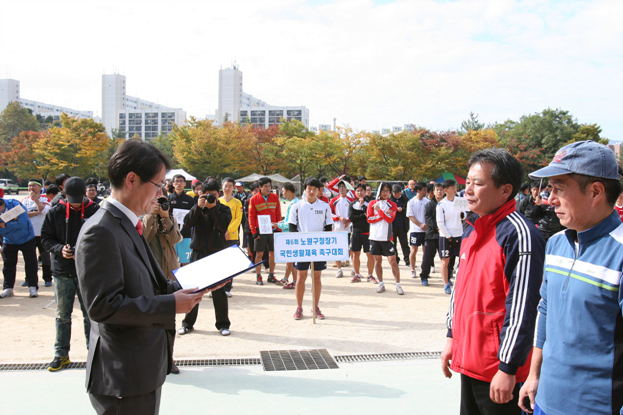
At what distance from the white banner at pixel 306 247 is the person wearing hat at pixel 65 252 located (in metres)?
2.47

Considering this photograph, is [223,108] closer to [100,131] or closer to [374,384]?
[100,131]

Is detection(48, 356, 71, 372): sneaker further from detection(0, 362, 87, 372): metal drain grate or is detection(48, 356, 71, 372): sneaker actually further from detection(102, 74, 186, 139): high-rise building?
detection(102, 74, 186, 139): high-rise building

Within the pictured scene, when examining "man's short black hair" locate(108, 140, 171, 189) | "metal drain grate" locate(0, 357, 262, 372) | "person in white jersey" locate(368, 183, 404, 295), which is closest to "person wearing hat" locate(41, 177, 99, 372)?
"metal drain grate" locate(0, 357, 262, 372)

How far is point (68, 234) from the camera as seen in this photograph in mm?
4777

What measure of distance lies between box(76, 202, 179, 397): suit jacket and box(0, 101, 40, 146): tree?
70.5 m

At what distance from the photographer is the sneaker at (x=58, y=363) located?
4297 millimetres

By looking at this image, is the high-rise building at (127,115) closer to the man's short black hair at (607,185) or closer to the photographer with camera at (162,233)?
the photographer with camera at (162,233)

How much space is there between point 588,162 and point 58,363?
16.0 ft

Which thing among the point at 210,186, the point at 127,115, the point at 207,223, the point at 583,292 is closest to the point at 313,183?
the point at 210,186

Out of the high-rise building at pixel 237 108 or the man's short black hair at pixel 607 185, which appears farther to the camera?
the high-rise building at pixel 237 108

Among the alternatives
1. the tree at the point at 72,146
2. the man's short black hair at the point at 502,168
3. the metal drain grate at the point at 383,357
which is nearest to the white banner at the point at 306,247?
the metal drain grate at the point at 383,357

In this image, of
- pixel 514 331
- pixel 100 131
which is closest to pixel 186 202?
pixel 514 331

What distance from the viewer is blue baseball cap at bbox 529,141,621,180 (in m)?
1.79

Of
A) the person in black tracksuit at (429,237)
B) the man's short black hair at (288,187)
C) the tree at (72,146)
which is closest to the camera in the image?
the man's short black hair at (288,187)
